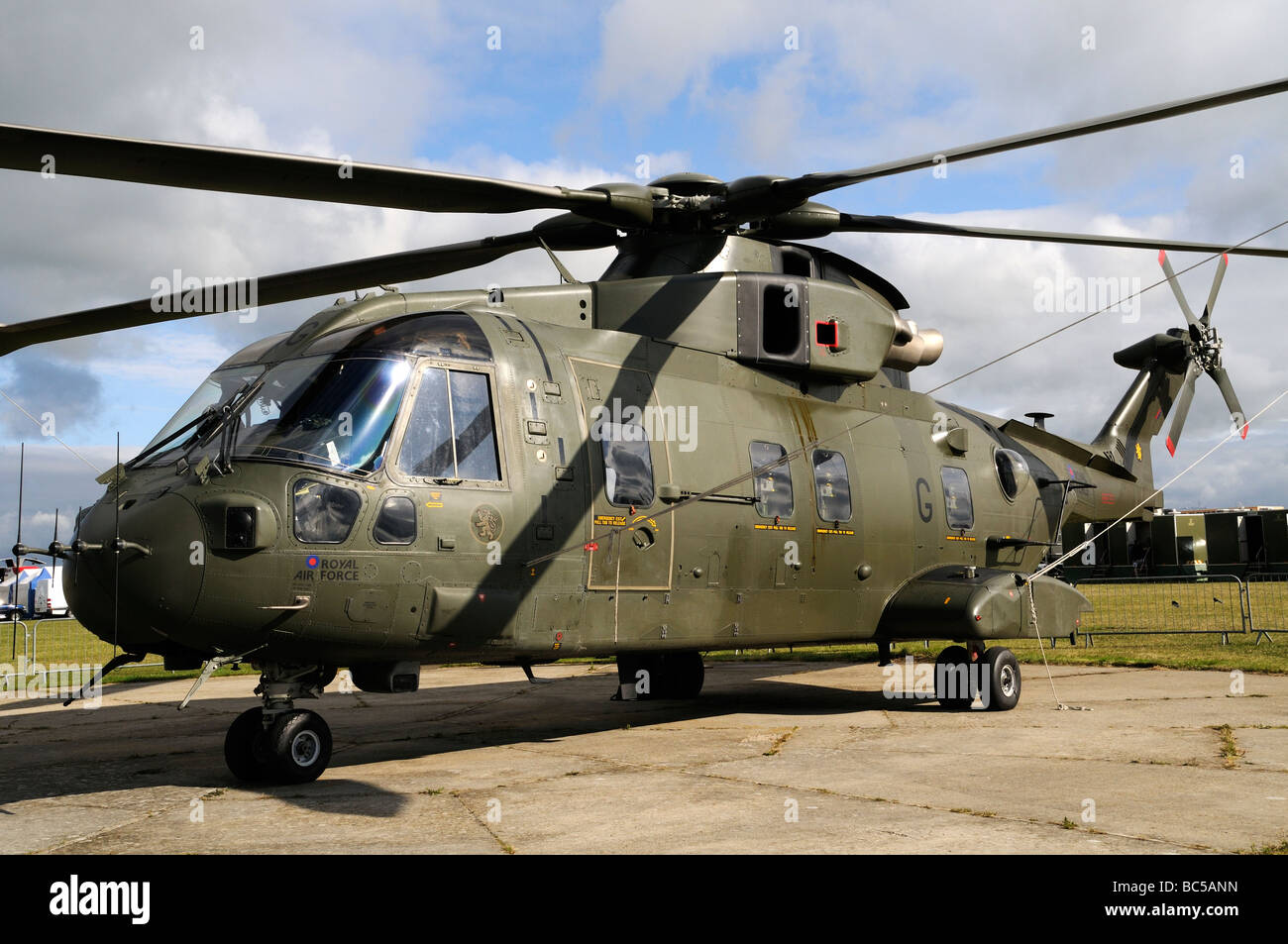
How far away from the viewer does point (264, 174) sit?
715 centimetres

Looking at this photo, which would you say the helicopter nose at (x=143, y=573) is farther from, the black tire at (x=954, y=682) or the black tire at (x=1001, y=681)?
the black tire at (x=1001, y=681)

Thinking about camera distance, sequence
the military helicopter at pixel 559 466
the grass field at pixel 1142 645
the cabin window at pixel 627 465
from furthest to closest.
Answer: the grass field at pixel 1142 645 → the cabin window at pixel 627 465 → the military helicopter at pixel 559 466

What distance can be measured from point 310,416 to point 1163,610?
68.7ft

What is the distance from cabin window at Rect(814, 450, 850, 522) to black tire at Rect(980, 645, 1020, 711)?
2393 millimetres

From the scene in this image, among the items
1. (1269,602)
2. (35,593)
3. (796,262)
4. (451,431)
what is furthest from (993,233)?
(35,593)

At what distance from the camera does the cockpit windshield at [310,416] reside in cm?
788

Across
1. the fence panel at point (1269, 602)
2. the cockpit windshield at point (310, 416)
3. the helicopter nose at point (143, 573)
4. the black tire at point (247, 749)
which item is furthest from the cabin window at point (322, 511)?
the fence panel at point (1269, 602)

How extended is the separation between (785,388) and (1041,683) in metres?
→ 6.11

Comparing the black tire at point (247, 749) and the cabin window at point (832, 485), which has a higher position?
the cabin window at point (832, 485)

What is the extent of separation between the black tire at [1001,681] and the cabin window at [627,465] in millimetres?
4883

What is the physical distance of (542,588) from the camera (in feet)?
29.5
